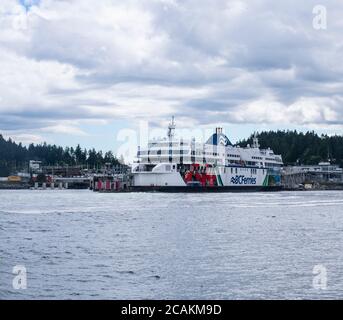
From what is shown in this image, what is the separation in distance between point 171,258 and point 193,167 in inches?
3822

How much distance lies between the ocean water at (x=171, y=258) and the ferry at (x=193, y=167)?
74442mm

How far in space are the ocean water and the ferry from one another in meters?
74.4

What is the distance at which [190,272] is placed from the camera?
24859mm

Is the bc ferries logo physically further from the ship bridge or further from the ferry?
the ship bridge

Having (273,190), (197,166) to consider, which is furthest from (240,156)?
(197,166)

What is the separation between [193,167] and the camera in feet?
411

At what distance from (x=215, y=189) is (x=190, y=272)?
10414cm

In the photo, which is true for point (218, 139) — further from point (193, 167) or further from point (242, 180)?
point (193, 167)

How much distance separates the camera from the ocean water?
21.7 metres

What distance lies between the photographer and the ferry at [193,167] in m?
122

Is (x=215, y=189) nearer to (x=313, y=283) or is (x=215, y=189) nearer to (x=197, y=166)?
(x=197, y=166)

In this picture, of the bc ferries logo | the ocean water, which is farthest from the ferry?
the ocean water

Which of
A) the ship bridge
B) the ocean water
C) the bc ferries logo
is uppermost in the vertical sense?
the ship bridge
